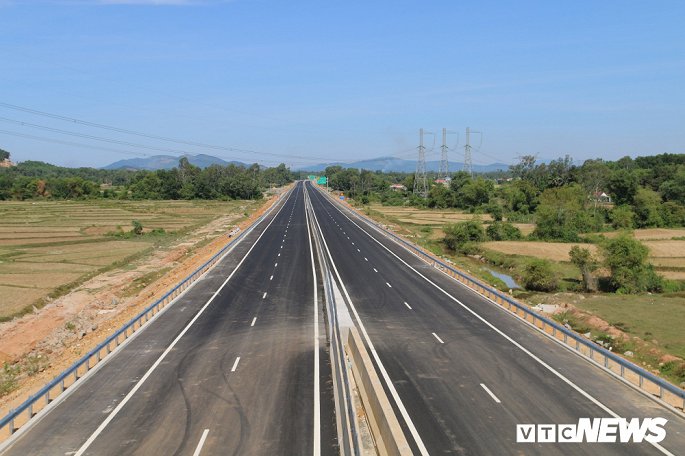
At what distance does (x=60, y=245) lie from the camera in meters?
73.8

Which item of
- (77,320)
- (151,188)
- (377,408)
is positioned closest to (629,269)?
(377,408)

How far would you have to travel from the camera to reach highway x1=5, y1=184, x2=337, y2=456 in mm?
15562

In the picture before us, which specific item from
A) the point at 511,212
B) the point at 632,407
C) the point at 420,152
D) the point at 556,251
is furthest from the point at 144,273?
the point at 420,152

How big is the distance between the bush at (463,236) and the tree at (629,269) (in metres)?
25.2

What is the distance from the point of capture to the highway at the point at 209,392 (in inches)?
613

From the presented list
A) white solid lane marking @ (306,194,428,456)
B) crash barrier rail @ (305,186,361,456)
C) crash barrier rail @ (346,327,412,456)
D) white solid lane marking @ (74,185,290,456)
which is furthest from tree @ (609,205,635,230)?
crash barrier rail @ (346,327,412,456)

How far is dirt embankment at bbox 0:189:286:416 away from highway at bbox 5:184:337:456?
304cm

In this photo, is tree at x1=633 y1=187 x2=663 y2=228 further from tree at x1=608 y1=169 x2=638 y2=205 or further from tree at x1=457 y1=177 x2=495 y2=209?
tree at x1=457 y1=177 x2=495 y2=209

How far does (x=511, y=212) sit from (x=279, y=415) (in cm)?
11912

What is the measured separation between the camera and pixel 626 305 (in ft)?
132

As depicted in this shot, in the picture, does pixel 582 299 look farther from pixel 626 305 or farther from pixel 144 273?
pixel 144 273

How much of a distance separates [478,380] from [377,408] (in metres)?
→ 5.18

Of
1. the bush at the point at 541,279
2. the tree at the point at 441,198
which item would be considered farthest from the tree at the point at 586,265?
the tree at the point at 441,198

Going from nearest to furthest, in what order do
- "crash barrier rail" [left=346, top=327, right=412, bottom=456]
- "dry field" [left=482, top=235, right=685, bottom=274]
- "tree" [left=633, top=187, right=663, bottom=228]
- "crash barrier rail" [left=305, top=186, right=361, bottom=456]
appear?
"crash barrier rail" [left=346, top=327, right=412, bottom=456] → "crash barrier rail" [left=305, top=186, right=361, bottom=456] → "dry field" [left=482, top=235, right=685, bottom=274] → "tree" [left=633, top=187, right=663, bottom=228]
